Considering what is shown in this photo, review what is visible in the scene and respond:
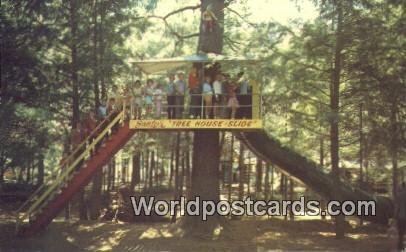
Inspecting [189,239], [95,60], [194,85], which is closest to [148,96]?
[194,85]

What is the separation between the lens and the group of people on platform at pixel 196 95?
15992 millimetres

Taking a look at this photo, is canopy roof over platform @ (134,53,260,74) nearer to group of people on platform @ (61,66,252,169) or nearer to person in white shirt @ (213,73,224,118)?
group of people on platform @ (61,66,252,169)

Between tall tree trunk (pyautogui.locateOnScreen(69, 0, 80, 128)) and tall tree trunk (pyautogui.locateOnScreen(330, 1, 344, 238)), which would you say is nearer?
tall tree trunk (pyautogui.locateOnScreen(330, 1, 344, 238))

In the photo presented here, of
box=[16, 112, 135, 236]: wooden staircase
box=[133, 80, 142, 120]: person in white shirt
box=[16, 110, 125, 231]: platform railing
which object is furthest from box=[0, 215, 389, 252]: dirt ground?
box=[133, 80, 142, 120]: person in white shirt

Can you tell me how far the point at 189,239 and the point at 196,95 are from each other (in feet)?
15.8

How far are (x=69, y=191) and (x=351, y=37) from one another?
10.5m

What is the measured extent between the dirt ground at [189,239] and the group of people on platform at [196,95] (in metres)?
4.06

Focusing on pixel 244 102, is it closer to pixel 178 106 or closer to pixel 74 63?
pixel 178 106

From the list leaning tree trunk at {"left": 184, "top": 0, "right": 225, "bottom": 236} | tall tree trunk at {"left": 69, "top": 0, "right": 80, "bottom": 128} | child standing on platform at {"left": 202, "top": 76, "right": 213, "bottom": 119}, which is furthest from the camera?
tall tree trunk at {"left": 69, "top": 0, "right": 80, "bottom": 128}

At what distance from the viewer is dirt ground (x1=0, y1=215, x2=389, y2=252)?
609 inches

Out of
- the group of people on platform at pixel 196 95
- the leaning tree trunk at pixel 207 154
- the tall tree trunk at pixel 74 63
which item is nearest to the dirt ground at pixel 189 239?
the leaning tree trunk at pixel 207 154

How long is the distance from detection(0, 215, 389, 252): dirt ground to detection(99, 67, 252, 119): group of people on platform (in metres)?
4.06

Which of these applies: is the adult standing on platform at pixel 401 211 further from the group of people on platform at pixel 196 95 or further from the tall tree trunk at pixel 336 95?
the group of people on platform at pixel 196 95

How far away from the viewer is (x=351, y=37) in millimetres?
16359
